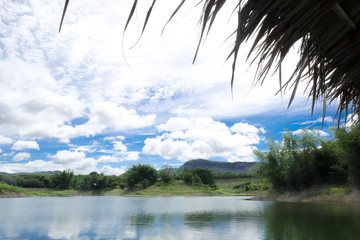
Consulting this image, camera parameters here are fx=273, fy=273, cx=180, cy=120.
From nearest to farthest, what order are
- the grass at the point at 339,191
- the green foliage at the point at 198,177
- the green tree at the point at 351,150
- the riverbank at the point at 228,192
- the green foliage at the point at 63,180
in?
1. the green tree at the point at 351,150
2. the grass at the point at 339,191
3. the riverbank at the point at 228,192
4. the green foliage at the point at 198,177
5. the green foliage at the point at 63,180

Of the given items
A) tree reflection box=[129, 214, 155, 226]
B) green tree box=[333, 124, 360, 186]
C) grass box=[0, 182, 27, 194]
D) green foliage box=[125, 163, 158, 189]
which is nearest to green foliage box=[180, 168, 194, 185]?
green foliage box=[125, 163, 158, 189]

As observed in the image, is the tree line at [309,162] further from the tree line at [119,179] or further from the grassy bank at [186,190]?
the tree line at [119,179]

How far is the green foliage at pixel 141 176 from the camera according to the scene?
56478 millimetres

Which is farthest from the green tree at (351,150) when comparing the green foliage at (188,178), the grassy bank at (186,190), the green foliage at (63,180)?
the green foliage at (63,180)

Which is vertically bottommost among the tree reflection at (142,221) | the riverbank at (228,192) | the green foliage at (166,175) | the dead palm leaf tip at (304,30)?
the tree reflection at (142,221)

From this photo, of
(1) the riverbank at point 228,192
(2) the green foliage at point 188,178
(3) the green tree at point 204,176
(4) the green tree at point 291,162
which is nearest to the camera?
(1) the riverbank at point 228,192

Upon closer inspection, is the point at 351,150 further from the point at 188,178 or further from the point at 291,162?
the point at 188,178

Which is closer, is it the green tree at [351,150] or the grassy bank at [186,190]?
the green tree at [351,150]

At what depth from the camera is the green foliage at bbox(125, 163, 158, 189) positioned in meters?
56.5

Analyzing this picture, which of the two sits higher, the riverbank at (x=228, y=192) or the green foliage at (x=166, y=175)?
the green foliage at (x=166, y=175)

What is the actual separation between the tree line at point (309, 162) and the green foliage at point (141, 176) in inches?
1261

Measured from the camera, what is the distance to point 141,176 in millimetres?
58188

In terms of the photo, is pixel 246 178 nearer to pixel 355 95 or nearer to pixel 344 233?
pixel 344 233

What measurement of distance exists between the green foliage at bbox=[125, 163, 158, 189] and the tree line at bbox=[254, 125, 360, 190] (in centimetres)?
3204
